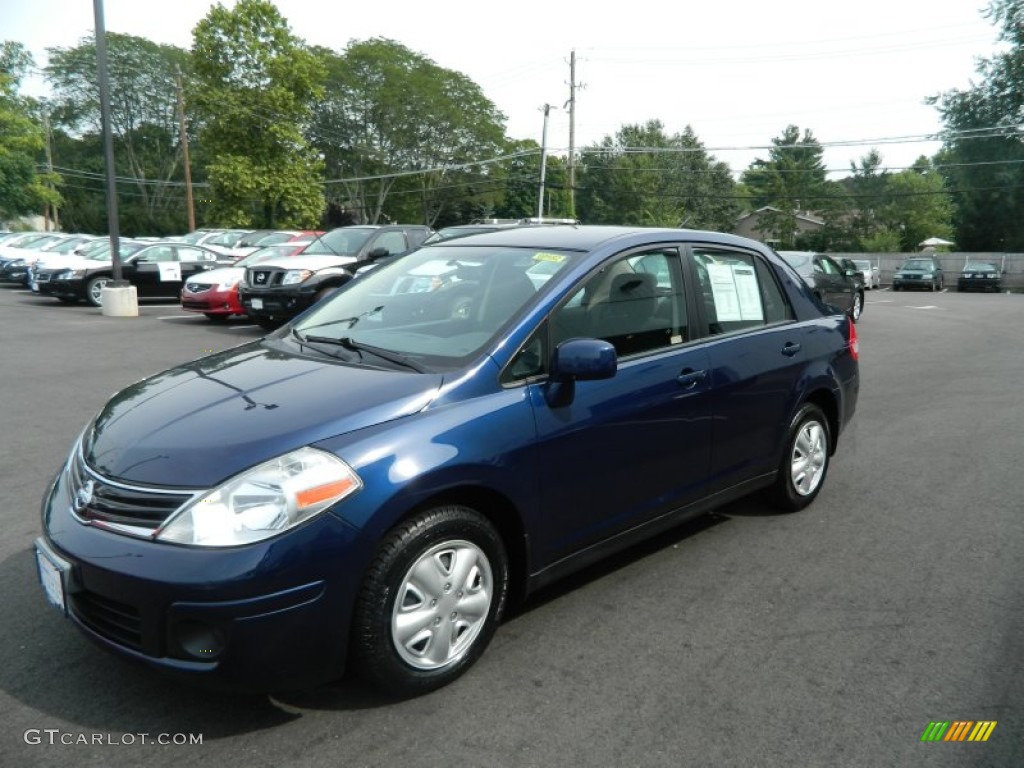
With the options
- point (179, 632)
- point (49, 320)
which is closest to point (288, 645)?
point (179, 632)

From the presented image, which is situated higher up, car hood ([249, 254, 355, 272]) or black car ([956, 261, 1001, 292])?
car hood ([249, 254, 355, 272])

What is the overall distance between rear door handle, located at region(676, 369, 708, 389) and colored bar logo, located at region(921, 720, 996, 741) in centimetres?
172

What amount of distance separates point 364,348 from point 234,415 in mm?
776

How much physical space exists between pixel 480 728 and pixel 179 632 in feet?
3.38

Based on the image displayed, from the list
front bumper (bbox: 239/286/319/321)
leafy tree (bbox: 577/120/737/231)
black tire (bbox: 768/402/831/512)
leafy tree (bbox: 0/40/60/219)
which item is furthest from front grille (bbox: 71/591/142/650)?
leafy tree (bbox: 577/120/737/231)

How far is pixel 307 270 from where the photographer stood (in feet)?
42.7

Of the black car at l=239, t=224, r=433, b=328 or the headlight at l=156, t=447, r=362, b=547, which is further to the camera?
the black car at l=239, t=224, r=433, b=328

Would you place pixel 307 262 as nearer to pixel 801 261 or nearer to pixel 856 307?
pixel 801 261

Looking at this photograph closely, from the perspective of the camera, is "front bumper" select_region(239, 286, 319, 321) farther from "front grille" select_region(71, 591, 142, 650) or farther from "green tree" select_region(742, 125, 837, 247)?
"green tree" select_region(742, 125, 837, 247)

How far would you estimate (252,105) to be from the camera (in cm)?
4306

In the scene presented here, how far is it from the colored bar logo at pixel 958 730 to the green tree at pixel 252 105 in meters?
44.1

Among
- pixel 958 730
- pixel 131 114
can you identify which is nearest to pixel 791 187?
pixel 131 114

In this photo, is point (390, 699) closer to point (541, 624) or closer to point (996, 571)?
point (541, 624)

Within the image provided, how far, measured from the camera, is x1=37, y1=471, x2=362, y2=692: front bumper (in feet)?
8.32
